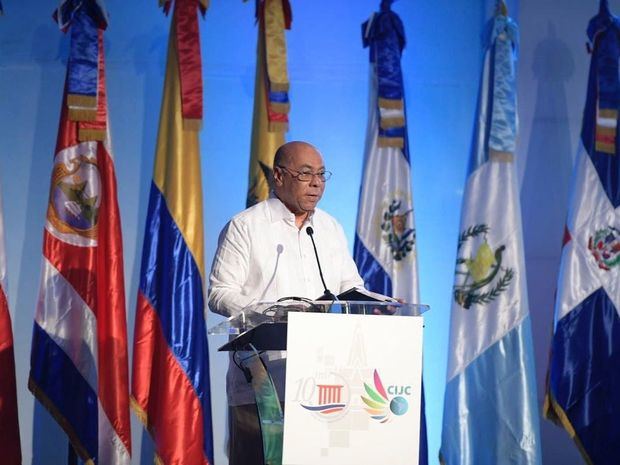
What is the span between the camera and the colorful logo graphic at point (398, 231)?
4.45 metres

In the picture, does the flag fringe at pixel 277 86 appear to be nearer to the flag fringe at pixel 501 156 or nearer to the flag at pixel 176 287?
the flag at pixel 176 287

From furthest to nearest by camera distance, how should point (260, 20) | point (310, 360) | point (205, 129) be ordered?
point (205, 129) → point (260, 20) → point (310, 360)

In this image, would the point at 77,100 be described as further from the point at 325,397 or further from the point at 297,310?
the point at 325,397

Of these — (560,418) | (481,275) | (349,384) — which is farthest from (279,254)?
(560,418)

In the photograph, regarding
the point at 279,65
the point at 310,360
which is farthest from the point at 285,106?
the point at 310,360

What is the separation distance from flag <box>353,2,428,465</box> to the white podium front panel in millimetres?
2316

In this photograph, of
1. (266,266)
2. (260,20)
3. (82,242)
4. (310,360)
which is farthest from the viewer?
(260,20)

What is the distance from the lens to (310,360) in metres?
2.03

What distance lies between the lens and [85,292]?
4.12 metres

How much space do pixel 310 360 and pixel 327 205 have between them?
2801 mm

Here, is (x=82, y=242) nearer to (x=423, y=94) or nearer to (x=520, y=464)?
→ (x=423, y=94)

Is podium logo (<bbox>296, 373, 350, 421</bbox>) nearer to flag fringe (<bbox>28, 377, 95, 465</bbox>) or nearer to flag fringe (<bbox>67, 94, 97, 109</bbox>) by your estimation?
flag fringe (<bbox>28, 377, 95, 465</bbox>)

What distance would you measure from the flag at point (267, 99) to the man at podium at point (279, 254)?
4.19ft

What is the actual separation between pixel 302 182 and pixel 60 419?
1969 mm
